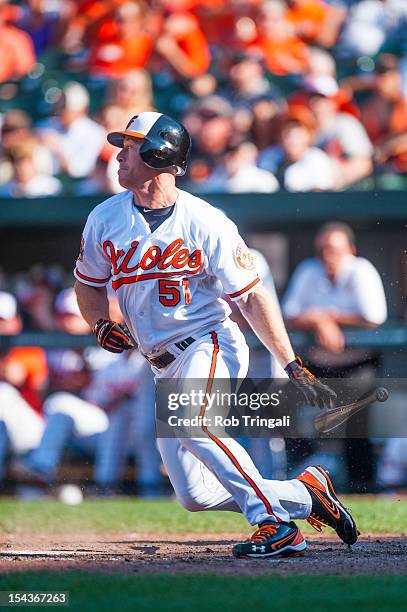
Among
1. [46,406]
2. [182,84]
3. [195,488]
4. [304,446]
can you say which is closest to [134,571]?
[195,488]

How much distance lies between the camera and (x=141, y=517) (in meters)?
5.16

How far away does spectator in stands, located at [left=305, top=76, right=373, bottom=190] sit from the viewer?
639 centimetres

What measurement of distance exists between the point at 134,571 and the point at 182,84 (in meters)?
4.65

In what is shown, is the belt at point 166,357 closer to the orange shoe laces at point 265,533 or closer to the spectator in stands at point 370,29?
the orange shoe laces at point 265,533

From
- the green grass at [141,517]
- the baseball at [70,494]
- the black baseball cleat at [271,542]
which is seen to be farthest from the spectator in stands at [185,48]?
the black baseball cleat at [271,542]

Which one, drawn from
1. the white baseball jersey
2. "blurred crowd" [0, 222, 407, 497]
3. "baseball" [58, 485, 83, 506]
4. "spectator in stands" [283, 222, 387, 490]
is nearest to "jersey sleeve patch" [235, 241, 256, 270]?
the white baseball jersey

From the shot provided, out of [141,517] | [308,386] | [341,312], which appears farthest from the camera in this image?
[341,312]

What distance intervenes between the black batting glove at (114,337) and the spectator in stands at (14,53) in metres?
4.39

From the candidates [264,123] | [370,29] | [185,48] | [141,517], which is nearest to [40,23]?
[185,48]

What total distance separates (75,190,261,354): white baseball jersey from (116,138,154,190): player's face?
0.11 metres

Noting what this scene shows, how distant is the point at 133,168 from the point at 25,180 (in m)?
2.89

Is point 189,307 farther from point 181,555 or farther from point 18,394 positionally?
point 18,394

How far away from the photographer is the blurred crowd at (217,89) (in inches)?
253

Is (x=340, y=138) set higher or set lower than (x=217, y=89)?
→ lower
